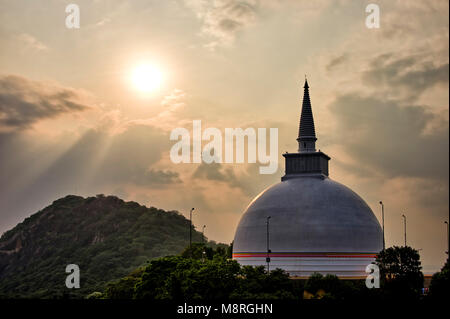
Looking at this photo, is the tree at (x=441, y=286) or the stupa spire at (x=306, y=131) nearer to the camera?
the tree at (x=441, y=286)

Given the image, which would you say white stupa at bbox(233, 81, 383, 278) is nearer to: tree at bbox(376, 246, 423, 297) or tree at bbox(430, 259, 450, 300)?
tree at bbox(376, 246, 423, 297)

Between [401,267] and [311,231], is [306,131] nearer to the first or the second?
[311,231]

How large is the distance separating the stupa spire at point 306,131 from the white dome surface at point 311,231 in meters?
6.95

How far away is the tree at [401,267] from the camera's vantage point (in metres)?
77.9

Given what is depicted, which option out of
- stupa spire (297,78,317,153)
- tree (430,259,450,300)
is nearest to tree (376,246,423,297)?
tree (430,259,450,300)

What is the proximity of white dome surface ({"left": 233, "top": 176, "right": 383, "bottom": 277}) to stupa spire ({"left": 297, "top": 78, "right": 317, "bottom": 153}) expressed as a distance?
274 inches

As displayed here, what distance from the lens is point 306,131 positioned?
4065 inches

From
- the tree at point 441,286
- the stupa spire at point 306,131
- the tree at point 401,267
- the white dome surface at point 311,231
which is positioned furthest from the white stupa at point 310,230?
the tree at point 441,286

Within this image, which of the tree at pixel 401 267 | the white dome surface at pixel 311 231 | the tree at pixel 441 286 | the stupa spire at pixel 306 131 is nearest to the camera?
the tree at pixel 441 286

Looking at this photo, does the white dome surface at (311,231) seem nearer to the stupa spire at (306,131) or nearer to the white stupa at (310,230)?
the white stupa at (310,230)

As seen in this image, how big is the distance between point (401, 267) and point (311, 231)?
13.5m
